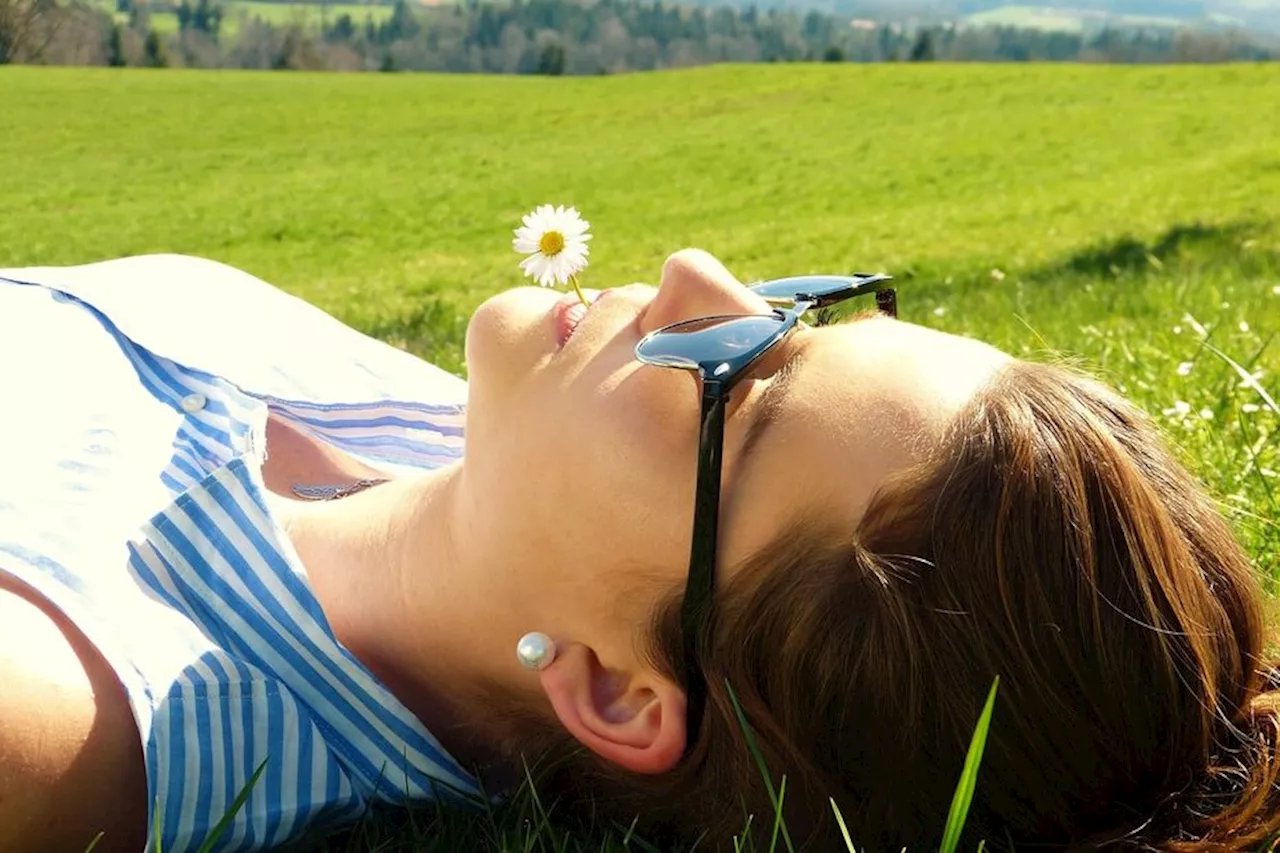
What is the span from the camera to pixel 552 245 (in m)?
1.85

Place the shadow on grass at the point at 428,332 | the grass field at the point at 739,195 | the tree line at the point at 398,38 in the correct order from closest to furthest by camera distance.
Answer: the tree line at the point at 398,38 < the grass field at the point at 739,195 < the shadow on grass at the point at 428,332

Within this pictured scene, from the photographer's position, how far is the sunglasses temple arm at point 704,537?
1.41m

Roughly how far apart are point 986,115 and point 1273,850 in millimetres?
25112

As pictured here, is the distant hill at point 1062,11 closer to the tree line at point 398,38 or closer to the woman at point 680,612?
the tree line at point 398,38

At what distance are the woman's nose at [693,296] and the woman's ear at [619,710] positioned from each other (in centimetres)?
44

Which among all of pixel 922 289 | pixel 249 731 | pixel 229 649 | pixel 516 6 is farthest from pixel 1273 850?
pixel 516 6

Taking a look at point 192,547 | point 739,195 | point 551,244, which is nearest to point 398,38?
point 551,244

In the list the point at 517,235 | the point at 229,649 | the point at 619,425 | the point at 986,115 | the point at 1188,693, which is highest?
the point at 517,235

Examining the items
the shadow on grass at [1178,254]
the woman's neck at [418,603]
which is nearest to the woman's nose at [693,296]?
the woman's neck at [418,603]

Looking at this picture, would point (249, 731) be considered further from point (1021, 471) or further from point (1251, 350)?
point (1251, 350)

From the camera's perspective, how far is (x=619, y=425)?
4.90ft

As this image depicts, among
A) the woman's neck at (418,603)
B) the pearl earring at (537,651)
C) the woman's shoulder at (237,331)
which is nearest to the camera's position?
the pearl earring at (537,651)

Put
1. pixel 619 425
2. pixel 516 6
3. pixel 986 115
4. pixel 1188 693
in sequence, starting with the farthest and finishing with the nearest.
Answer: pixel 986 115 → pixel 516 6 → pixel 619 425 → pixel 1188 693

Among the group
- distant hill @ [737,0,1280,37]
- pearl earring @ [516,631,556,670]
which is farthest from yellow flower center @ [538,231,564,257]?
distant hill @ [737,0,1280,37]
